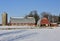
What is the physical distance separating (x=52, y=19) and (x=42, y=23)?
25.8m

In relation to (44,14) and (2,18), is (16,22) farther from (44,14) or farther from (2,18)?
(44,14)

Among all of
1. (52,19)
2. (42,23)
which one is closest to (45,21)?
(42,23)

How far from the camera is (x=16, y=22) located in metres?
63.9

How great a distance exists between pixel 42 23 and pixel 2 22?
19.3m

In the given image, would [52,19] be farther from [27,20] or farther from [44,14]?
[27,20]

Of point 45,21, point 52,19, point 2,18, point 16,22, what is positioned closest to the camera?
point 45,21

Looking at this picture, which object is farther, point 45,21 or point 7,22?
point 7,22

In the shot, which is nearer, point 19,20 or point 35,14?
point 19,20

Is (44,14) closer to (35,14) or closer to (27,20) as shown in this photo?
(35,14)

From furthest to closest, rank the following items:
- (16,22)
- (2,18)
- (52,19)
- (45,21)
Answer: (52,19) < (2,18) < (16,22) < (45,21)

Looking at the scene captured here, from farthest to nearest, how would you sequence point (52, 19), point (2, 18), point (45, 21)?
point (52, 19), point (2, 18), point (45, 21)

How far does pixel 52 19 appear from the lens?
8219 cm

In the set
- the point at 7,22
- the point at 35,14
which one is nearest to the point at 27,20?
the point at 7,22

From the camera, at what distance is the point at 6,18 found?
223ft
